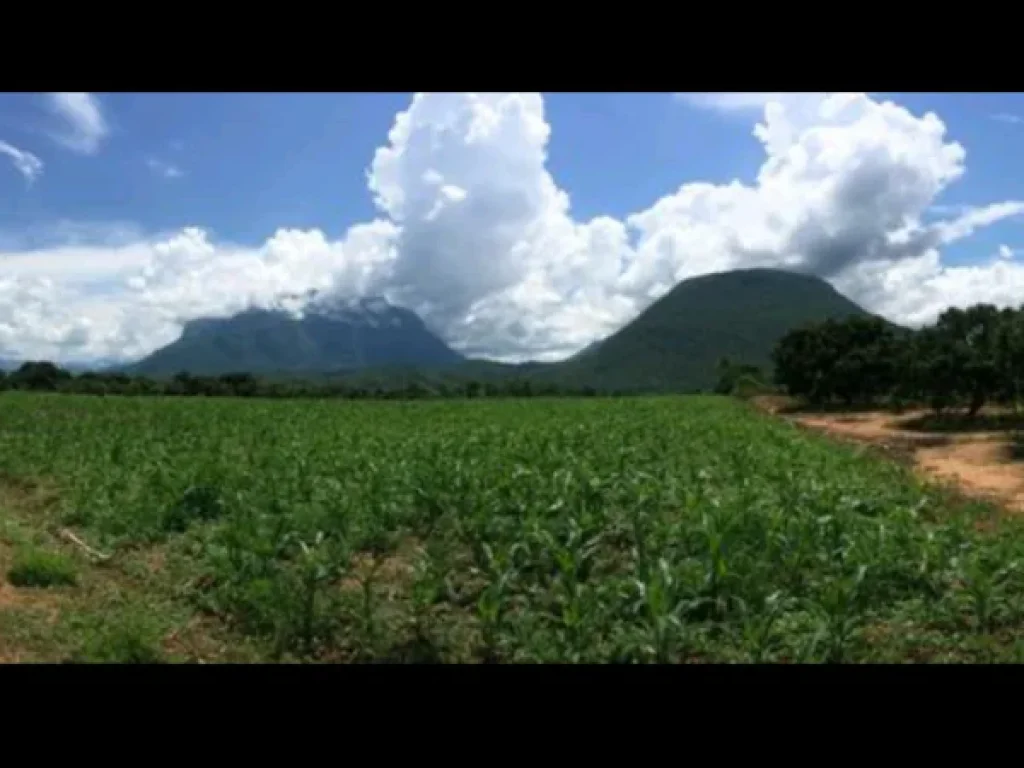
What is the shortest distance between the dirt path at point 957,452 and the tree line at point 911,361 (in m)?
1.66

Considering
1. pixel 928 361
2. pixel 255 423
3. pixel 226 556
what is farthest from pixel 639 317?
pixel 226 556

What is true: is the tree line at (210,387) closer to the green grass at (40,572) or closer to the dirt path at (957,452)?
the dirt path at (957,452)

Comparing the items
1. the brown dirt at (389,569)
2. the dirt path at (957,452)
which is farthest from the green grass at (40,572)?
the dirt path at (957,452)

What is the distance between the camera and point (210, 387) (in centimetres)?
4588

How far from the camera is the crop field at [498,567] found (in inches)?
180

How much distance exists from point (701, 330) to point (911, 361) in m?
91.8

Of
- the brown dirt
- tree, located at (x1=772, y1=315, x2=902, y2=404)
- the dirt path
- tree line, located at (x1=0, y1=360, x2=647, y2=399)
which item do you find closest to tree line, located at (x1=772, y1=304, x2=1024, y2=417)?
tree, located at (x1=772, y1=315, x2=902, y2=404)

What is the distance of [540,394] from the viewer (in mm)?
48938

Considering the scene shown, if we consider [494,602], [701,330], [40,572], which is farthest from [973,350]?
[701,330]

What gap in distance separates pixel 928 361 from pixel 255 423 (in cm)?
1989

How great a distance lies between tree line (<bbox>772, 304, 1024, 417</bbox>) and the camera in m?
24.8

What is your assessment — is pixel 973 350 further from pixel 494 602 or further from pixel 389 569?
pixel 494 602

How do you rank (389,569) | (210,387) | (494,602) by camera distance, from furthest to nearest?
(210,387) → (389,569) → (494,602)
